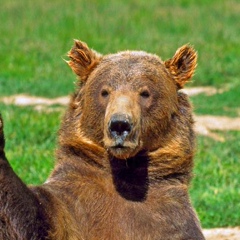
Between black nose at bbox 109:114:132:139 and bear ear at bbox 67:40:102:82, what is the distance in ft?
2.99

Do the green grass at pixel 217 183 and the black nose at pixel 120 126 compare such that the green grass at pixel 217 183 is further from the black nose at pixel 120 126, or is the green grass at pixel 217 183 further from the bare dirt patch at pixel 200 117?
→ the black nose at pixel 120 126

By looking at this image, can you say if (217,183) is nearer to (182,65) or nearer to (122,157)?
(182,65)

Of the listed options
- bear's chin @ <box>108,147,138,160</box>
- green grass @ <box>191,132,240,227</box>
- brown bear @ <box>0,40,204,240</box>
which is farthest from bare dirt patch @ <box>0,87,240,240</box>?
bear's chin @ <box>108,147,138,160</box>

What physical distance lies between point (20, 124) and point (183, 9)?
14033 millimetres

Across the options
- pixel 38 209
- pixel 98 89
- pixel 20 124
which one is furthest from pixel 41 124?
pixel 38 209

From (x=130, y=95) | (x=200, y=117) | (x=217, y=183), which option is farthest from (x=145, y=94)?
(x=200, y=117)

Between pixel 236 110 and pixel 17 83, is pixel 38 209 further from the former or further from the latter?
pixel 17 83

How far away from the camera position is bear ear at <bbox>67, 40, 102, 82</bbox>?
734 cm

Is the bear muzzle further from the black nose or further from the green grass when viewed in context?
the green grass

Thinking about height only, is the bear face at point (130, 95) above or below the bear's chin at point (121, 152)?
above

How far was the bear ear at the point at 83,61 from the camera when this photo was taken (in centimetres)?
734

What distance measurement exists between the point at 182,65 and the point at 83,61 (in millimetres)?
713

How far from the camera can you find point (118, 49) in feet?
69.1

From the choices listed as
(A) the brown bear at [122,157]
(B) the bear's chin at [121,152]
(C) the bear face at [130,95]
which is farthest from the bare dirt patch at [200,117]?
(B) the bear's chin at [121,152]
